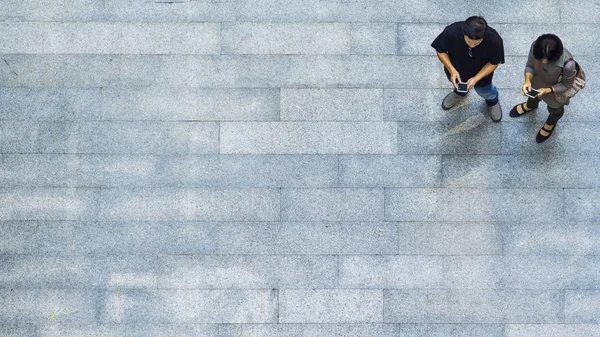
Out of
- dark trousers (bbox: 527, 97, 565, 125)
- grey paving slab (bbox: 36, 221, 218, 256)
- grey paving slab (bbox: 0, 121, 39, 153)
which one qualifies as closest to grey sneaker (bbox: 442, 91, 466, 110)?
dark trousers (bbox: 527, 97, 565, 125)

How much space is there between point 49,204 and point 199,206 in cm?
201

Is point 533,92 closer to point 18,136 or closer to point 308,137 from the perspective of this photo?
point 308,137

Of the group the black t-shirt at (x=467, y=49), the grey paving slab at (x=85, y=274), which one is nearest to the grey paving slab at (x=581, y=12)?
the black t-shirt at (x=467, y=49)

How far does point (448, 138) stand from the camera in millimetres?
8680

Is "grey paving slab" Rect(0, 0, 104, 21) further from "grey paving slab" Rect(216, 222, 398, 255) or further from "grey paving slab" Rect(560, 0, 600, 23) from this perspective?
"grey paving slab" Rect(560, 0, 600, 23)

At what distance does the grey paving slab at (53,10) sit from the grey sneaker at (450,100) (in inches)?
192

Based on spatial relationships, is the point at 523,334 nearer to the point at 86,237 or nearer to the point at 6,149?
the point at 86,237

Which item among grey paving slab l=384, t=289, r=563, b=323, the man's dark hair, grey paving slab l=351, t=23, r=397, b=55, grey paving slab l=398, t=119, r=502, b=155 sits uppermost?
grey paving slab l=351, t=23, r=397, b=55

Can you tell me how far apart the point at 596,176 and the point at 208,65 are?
5459mm

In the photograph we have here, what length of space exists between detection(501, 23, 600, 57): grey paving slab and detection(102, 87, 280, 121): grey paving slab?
3.34m

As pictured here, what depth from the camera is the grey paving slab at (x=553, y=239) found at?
27.8ft

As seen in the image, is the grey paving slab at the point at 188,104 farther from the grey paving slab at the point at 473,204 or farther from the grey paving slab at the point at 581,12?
the grey paving slab at the point at 581,12

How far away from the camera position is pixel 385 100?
8.72 meters

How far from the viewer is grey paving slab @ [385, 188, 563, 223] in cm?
852
